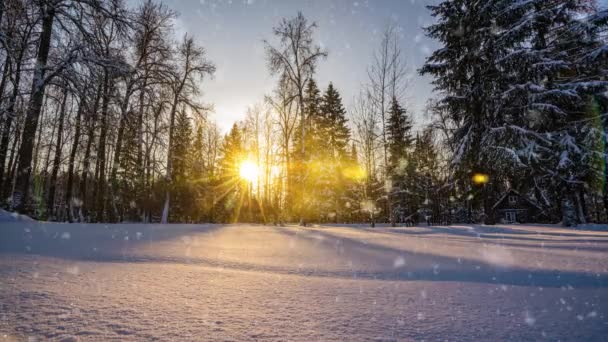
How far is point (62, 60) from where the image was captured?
23.0 feet

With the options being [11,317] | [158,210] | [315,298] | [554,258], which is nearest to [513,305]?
[315,298]

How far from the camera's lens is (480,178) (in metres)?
15.3

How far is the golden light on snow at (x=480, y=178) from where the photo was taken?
1505 cm

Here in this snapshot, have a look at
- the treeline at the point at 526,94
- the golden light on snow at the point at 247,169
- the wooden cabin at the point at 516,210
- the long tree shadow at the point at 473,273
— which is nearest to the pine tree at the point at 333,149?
the golden light on snow at the point at 247,169

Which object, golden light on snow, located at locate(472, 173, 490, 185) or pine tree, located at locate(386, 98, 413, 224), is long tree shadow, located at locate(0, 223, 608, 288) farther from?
pine tree, located at locate(386, 98, 413, 224)

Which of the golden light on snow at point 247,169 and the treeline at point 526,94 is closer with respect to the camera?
the treeline at point 526,94

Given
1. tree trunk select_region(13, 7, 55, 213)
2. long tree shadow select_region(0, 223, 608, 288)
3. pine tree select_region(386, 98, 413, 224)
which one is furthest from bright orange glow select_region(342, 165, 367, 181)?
long tree shadow select_region(0, 223, 608, 288)

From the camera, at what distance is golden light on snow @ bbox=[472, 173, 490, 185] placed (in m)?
15.0

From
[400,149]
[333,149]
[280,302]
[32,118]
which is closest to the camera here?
[280,302]

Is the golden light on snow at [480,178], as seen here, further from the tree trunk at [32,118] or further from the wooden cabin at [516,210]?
the wooden cabin at [516,210]

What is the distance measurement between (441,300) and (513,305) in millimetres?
473

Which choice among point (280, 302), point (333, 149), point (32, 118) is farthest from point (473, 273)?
point (333, 149)

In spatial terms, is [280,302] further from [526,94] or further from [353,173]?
[353,173]

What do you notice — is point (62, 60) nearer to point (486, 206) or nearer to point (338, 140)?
point (486, 206)
